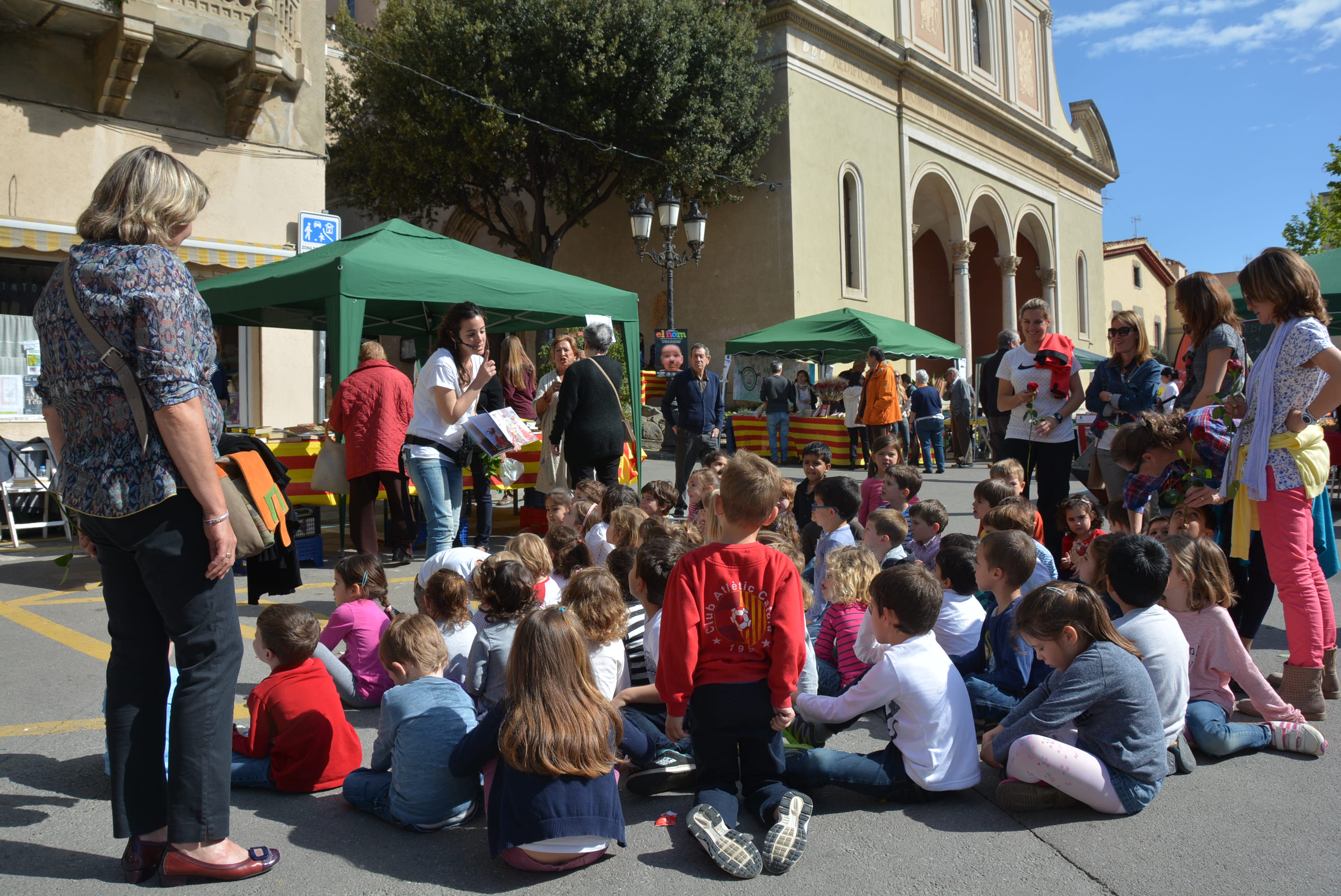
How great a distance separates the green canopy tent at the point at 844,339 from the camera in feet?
53.7

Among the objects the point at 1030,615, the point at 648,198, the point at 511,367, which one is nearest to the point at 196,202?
the point at 1030,615

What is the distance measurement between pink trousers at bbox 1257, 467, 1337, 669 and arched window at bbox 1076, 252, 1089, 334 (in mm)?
31791

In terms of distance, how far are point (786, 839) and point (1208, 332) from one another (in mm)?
3749

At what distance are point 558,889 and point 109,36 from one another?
1271 cm

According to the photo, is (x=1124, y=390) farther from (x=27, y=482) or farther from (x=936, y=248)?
(x=936, y=248)

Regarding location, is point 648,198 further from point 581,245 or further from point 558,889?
point 558,889

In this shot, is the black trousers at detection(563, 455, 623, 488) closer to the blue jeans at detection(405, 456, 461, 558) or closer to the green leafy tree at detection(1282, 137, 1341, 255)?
the blue jeans at detection(405, 456, 461, 558)

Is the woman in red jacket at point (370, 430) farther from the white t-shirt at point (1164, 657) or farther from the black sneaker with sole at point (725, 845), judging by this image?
the white t-shirt at point (1164, 657)

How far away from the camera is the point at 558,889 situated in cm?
282

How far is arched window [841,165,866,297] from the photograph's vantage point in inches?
937

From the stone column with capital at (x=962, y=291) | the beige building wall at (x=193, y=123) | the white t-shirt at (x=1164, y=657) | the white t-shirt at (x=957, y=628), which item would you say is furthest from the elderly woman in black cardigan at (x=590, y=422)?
the stone column with capital at (x=962, y=291)

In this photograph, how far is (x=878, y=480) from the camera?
726cm

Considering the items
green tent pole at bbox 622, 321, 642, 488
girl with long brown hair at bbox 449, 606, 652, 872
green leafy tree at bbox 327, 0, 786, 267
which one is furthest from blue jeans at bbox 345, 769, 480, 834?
green leafy tree at bbox 327, 0, 786, 267

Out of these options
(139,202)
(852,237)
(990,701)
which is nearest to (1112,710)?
(990,701)
